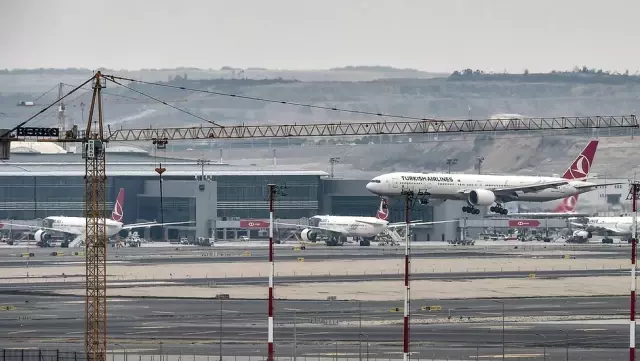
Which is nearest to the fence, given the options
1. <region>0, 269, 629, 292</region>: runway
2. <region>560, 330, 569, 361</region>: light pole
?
<region>560, 330, 569, 361</region>: light pole

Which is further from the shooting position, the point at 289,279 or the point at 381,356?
the point at 289,279

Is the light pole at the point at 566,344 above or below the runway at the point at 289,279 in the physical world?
above

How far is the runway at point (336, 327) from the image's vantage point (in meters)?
86.3

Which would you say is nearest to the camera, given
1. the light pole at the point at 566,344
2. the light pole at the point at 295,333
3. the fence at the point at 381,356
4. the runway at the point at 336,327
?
the fence at the point at 381,356

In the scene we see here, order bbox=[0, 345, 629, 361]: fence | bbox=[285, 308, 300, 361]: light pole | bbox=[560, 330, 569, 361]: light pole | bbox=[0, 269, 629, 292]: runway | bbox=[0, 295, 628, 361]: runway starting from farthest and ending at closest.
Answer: bbox=[0, 269, 629, 292]: runway → bbox=[0, 295, 628, 361]: runway → bbox=[285, 308, 300, 361]: light pole → bbox=[560, 330, 569, 361]: light pole → bbox=[0, 345, 629, 361]: fence

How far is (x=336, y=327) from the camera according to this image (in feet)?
326

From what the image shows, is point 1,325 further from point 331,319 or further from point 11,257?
point 11,257

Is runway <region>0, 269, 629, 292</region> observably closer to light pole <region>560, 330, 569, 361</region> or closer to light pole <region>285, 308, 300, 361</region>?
light pole <region>285, 308, 300, 361</region>

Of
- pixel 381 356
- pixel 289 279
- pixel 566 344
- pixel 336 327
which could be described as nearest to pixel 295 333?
pixel 336 327

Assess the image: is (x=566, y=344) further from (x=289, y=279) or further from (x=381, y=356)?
(x=289, y=279)

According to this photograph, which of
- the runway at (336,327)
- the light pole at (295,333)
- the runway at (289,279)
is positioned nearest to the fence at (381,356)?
the runway at (336,327)

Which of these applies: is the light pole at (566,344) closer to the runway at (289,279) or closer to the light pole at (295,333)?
the light pole at (295,333)

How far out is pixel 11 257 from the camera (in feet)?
613

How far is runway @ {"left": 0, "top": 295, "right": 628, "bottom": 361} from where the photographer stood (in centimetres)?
8631
